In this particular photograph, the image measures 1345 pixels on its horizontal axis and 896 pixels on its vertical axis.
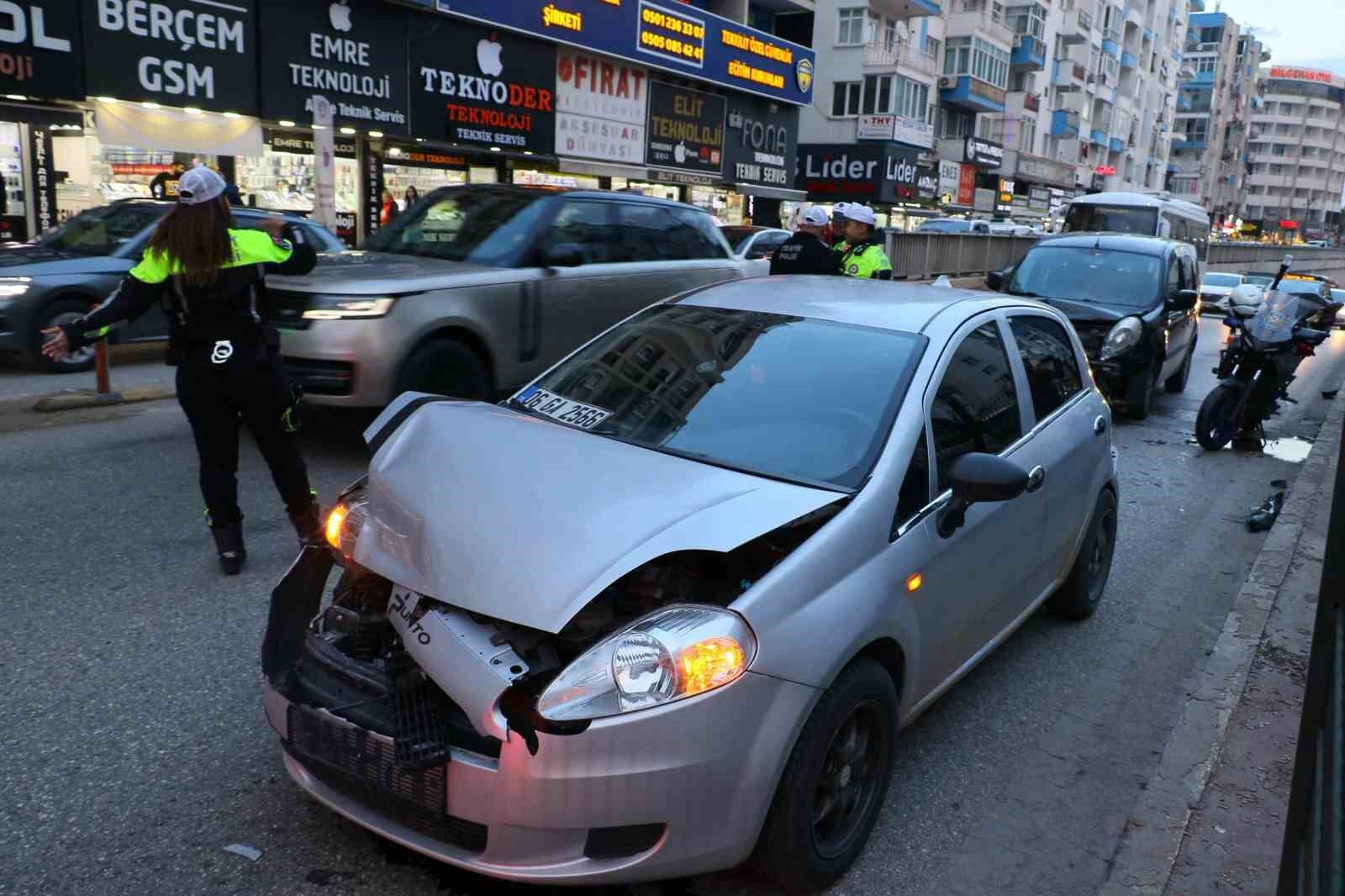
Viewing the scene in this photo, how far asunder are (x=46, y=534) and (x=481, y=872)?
4.15 m

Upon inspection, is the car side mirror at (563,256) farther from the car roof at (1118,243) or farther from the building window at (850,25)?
the building window at (850,25)

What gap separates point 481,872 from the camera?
264 centimetres

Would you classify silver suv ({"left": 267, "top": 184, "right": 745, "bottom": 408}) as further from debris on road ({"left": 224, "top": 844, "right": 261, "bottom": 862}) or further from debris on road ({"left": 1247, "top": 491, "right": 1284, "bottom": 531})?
debris on road ({"left": 1247, "top": 491, "right": 1284, "bottom": 531})

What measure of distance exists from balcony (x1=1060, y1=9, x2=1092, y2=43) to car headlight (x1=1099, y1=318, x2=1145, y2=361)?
64.6 metres

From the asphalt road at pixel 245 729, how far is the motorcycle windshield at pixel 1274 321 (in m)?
3.75

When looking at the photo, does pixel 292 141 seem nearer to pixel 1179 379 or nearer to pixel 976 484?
pixel 1179 379

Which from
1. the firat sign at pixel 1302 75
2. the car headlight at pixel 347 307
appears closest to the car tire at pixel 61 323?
the car headlight at pixel 347 307

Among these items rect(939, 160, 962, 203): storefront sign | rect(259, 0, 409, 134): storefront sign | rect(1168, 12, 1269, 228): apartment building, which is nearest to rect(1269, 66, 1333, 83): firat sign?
rect(1168, 12, 1269, 228): apartment building

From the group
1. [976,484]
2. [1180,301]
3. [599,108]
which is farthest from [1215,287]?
[976,484]

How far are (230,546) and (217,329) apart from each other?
106 cm

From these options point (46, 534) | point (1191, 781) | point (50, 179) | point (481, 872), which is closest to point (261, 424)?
point (46, 534)

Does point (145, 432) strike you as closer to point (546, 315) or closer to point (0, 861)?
point (546, 315)

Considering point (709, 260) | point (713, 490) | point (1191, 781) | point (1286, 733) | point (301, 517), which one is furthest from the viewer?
point (709, 260)

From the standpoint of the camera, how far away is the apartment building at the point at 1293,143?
512ft
